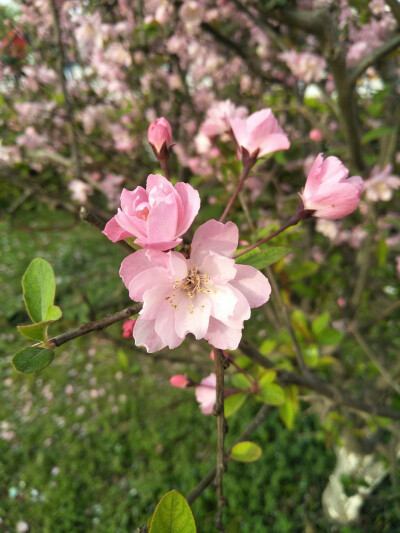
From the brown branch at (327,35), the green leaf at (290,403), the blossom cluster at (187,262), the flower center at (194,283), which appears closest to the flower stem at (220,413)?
the blossom cluster at (187,262)

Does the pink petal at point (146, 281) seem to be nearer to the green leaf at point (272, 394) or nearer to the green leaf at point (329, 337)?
the green leaf at point (272, 394)

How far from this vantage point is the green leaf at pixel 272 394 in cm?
96

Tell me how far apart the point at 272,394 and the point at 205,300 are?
500 mm

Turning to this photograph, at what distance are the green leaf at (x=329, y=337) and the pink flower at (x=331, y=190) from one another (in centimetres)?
97

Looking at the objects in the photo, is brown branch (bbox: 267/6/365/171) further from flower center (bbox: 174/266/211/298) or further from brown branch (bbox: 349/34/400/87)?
flower center (bbox: 174/266/211/298)

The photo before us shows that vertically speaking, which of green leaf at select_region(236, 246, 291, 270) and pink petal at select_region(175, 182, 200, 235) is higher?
pink petal at select_region(175, 182, 200, 235)

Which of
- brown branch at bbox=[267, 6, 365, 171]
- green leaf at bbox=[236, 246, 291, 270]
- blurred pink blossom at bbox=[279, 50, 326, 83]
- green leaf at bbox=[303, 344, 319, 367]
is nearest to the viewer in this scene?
green leaf at bbox=[236, 246, 291, 270]

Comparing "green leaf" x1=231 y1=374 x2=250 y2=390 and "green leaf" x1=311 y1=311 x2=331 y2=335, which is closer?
"green leaf" x1=231 y1=374 x2=250 y2=390

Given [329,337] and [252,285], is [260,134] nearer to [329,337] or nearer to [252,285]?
[252,285]

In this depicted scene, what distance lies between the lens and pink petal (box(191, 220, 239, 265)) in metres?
0.56

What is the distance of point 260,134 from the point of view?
29.3 inches

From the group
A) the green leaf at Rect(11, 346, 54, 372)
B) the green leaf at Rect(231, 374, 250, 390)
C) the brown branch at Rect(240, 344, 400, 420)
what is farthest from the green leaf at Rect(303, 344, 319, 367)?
the green leaf at Rect(11, 346, 54, 372)

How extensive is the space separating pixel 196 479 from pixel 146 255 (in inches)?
110

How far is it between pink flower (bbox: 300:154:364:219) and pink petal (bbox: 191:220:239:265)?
18 cm
